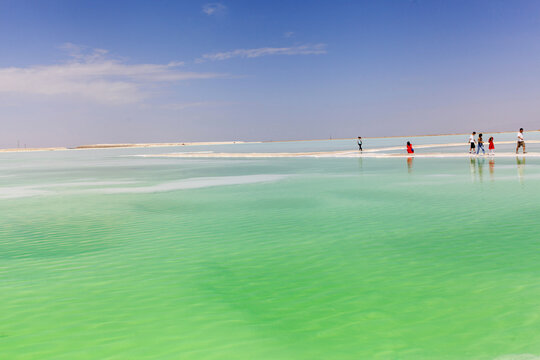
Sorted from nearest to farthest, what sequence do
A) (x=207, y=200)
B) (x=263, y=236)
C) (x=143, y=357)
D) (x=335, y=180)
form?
(x=143, y=357) → (x=263, y=236) → (x=207, y=200) → (x=335, y=180)

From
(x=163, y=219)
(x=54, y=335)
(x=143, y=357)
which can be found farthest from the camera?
(x=163, y=219)

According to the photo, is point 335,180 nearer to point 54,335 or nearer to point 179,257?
point 179,257

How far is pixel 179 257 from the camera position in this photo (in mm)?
9898

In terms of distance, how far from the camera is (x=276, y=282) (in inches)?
314

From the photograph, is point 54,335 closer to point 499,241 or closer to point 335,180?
point 499,241

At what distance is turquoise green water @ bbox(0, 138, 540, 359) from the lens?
571 cm

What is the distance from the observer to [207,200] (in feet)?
62.2

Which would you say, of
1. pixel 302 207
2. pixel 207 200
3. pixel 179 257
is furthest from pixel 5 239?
pixel 302 207

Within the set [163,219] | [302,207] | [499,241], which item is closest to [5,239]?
[163,219]

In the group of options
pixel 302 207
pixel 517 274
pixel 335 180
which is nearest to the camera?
pixel 517 274

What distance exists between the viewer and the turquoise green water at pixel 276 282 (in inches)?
225

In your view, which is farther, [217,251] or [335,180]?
[335,180]

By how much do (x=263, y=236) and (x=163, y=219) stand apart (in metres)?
4.35

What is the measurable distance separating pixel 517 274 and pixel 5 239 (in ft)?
40.2
